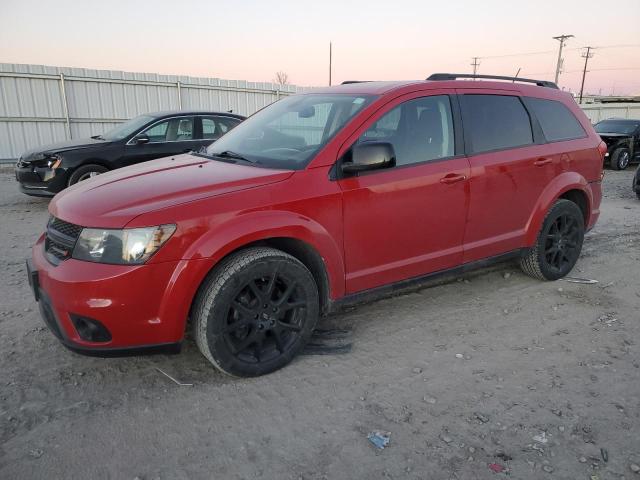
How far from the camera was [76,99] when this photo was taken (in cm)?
1449

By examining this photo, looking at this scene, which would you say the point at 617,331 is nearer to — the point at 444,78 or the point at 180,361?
the point at 444,78

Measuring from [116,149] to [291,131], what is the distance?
212 inches

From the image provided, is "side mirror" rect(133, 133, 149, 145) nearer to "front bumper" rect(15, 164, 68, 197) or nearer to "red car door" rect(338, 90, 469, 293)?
"front bumper" rect(15, 164, 68, 197)

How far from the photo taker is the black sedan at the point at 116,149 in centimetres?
763

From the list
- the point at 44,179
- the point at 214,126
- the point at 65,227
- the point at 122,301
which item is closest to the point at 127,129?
the point at 214,126

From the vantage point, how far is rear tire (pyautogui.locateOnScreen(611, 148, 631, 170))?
14.3 metres

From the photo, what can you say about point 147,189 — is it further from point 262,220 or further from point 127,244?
point 262,220

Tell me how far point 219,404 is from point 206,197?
3.83 ft

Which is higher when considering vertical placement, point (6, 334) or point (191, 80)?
point (191, 80)

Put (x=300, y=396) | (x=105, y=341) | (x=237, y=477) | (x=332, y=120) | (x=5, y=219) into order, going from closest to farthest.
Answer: (x=237, y=477) → (x=105, y=341) → (x=300, y=396) → (x=332, y=120) → (x=5, y=219)

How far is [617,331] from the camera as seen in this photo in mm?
3641

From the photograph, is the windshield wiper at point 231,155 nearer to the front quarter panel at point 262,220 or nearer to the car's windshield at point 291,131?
the car's windshield at point 291,131

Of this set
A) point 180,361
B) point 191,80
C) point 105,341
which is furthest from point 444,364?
point 191,80

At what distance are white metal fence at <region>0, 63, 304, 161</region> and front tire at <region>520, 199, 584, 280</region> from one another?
46.1 feet
